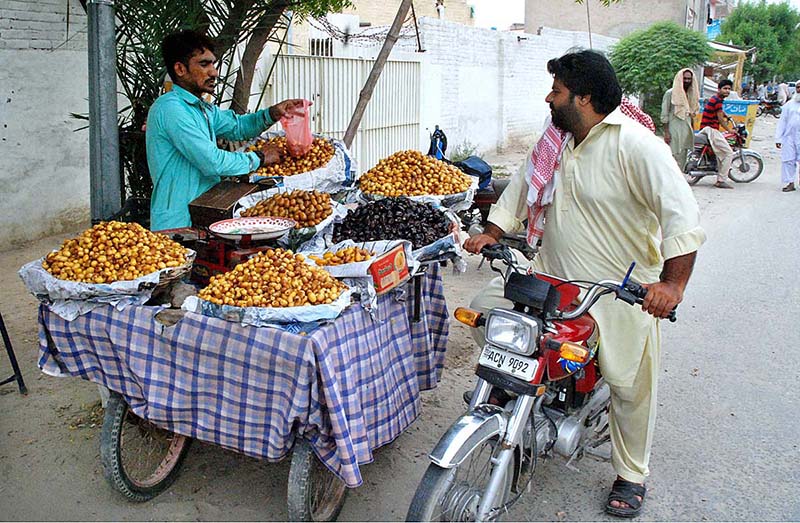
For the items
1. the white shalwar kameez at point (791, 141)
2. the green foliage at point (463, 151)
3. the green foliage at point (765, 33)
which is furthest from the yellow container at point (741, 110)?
the green foliage at point (765, 33)

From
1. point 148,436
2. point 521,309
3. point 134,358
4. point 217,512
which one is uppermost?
point 521,309

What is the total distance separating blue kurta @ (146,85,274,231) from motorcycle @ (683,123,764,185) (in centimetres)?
1075

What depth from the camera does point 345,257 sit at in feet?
10.6

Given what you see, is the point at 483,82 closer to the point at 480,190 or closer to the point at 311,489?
the point at 480,190

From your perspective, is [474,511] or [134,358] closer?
[474,511]

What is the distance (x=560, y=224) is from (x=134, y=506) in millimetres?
2257

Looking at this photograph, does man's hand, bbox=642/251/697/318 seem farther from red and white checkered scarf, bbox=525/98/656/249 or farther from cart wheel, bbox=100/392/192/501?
cart wheel, bbox=100/392/192/501

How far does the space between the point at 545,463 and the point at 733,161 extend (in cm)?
1164

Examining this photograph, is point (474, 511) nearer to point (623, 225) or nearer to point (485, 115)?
point (623, 225)

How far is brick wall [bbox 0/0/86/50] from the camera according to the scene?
6.54 m

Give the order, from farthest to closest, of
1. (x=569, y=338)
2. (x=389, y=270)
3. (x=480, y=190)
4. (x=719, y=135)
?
(x=719, y=135)
(x=480, y=190)
(x=389, y=270)
(x=569, y=338)

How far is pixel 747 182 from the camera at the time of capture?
13.4 meters

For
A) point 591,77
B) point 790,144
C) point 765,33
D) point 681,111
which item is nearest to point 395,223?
point 591,77


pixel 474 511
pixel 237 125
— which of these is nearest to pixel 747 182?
pixel 237 125
